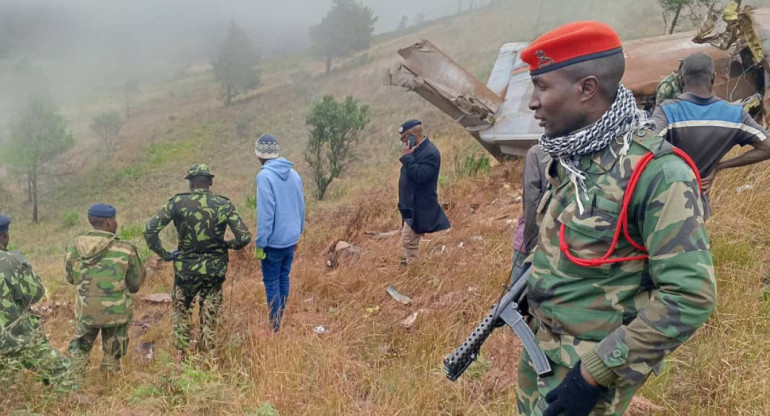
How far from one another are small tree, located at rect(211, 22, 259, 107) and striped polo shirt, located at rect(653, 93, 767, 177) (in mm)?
38035

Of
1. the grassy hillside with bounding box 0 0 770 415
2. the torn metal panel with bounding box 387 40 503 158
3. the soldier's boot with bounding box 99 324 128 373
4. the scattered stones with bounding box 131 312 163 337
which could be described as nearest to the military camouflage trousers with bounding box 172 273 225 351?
the grassy hillside with bounding box 0 0 770 415

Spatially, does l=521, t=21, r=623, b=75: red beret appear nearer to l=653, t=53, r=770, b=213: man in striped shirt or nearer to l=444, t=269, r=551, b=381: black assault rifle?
l=444, t=269, r=551, b=381: black assault rifle

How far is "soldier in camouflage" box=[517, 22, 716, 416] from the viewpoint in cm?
112

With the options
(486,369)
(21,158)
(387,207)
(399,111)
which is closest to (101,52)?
(21,158)

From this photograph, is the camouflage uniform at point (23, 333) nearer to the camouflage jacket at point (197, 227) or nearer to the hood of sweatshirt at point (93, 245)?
the hood of sweatshirt at point (93, 245)

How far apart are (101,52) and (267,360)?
88622 mm

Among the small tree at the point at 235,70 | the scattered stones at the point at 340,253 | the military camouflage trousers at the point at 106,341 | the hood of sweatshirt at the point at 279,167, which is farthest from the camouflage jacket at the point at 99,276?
the small tree at the point at 235,70

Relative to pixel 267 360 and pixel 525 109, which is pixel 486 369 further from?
pixel 525 109

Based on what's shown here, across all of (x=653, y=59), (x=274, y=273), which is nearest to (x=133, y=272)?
(x=274, y=273)

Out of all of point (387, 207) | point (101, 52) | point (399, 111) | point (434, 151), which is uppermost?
point (434, 151)

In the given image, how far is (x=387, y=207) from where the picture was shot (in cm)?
771

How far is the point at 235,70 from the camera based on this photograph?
38.5 meters

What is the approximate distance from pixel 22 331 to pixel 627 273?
3.62 m

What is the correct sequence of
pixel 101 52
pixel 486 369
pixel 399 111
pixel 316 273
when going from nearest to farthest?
pixel 486 369, pixel 316 273, pixel 399 111, pixel 101 52
